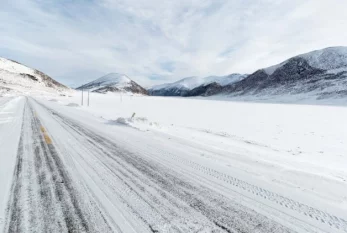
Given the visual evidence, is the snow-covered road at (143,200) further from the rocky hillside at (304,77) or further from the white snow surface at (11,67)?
the white snow surface at (11,67)

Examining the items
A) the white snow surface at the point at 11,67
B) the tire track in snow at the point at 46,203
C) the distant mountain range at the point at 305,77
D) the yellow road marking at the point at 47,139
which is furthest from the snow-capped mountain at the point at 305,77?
the white snow surface at the point at 11,67

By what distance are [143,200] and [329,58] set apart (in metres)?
163

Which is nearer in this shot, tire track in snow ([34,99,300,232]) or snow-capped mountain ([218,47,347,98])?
tire track in snow ([34,99,300,232])

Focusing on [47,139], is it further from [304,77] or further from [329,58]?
[329,58]

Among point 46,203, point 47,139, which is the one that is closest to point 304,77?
point 47,139

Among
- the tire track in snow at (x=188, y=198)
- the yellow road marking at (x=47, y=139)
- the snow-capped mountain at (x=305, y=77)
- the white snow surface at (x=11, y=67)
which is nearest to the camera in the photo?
the tire track in snow at (x=188, y=198)

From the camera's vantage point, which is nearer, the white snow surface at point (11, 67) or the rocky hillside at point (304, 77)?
the rocky hillside at point (304, 77)

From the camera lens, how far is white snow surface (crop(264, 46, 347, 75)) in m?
121

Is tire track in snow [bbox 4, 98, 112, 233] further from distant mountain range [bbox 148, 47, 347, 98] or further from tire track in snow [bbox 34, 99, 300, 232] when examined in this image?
distant mountain range [bbox 148, 47, 347, 98]

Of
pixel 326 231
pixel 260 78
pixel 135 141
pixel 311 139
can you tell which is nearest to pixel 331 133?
pixel 311 139

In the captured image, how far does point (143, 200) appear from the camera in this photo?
143 inches

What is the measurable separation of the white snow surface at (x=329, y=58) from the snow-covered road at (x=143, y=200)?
446ft

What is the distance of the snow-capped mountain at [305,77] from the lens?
3877 inches

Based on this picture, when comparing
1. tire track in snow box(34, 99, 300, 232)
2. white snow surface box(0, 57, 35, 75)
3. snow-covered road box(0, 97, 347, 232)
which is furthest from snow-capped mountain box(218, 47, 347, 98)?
white snow surface box(0, 57, 35, 75)
